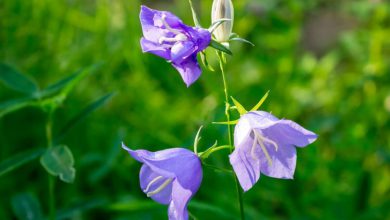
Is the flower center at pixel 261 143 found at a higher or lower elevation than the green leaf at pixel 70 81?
higher

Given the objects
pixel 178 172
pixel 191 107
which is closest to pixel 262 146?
pixel 178 172

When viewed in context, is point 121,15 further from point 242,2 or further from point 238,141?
point 238,141

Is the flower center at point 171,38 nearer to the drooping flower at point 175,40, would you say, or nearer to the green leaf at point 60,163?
the drooping flower at point 175,40

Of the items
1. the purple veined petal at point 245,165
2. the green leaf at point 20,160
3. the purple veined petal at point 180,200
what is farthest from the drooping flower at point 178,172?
the green leaf at point 20,160

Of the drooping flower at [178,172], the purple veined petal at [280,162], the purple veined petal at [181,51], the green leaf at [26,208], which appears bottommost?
the green leaf at [26,208]

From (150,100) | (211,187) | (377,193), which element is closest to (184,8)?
(150,100)
